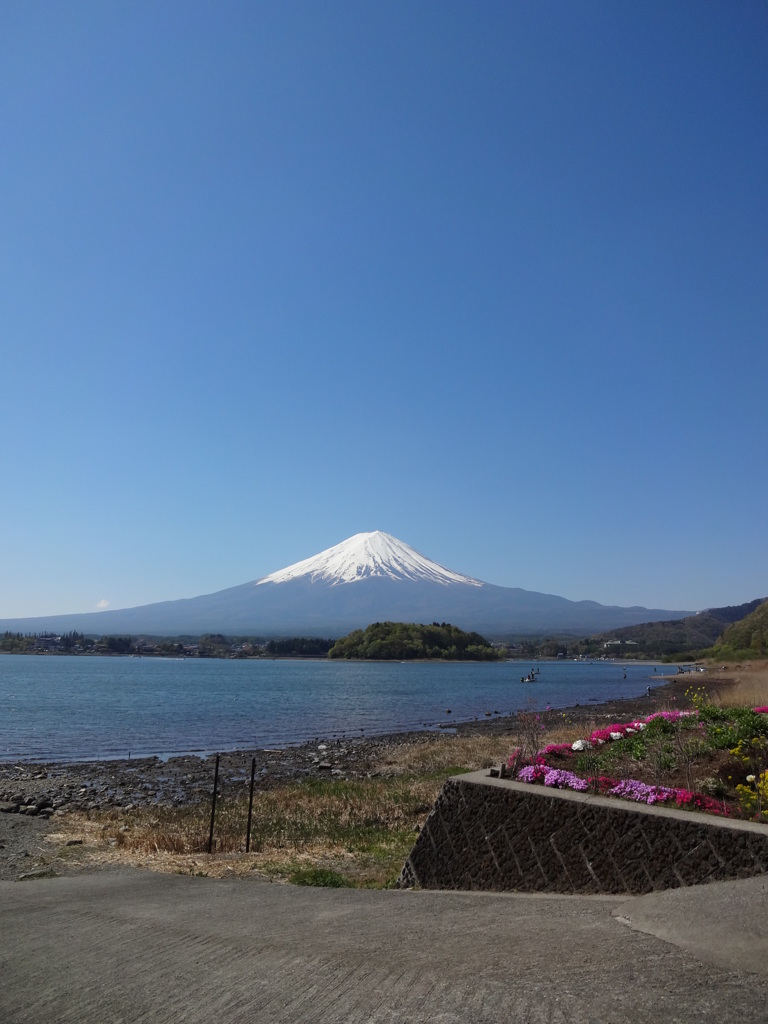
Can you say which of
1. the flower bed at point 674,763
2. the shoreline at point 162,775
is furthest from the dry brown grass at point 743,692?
the flower bed at point 674,763

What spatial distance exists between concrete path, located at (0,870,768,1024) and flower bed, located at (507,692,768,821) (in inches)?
53.7

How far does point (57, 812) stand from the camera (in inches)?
666

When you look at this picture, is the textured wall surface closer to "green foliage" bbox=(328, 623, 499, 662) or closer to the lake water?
the lake water

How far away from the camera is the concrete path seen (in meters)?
3.51

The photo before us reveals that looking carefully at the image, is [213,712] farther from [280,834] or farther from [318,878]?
[318,878]

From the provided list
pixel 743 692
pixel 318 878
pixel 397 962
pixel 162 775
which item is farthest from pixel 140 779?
pixel 397 962

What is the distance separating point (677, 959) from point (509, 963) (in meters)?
0.90

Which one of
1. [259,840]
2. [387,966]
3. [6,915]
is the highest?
[387,966]

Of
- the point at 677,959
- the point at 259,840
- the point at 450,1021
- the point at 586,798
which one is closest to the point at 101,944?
the point at 450,1021

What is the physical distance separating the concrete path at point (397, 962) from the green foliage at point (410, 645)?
140 meters

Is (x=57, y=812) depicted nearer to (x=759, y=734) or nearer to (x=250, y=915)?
(x=250, y=915)

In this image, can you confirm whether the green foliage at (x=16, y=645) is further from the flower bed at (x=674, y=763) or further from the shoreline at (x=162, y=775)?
the flower bed at (x=674, y=763)

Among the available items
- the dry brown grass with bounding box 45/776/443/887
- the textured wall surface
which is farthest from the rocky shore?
the textured wall surface

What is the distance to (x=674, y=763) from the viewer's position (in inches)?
314
